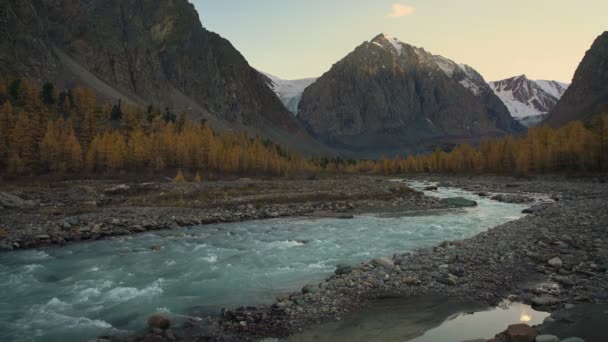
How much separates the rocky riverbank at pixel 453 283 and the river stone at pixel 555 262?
14mm

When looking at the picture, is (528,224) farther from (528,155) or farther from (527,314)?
(528,155)

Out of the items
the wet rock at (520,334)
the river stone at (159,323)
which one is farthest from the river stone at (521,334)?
the river stone at (159,323)

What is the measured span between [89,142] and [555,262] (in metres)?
96.3

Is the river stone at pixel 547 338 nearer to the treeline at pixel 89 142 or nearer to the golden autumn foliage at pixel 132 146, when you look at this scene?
the golden autumn foliage at pixel 132 146

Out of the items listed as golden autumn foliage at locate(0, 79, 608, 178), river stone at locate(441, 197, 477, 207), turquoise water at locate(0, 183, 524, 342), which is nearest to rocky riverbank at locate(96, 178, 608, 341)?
turquoise water at locate(0, 183, 524, 342)

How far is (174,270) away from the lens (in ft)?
61.6

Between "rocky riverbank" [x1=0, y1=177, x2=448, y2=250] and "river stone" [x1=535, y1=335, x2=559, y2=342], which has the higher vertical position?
"river stone" [x1=535, y1=335, x2=559, y2=342]

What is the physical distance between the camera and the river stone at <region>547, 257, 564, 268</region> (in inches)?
614

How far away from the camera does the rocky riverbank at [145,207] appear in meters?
27.2

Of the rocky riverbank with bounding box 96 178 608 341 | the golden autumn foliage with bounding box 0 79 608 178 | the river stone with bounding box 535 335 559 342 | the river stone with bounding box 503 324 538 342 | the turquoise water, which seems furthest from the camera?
the golden autumn foliage with bounding box 0 79 608 178

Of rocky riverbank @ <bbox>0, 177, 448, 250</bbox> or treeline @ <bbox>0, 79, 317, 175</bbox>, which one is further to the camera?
treeline @ <bbox>0, 79, 317, 175</bbox>

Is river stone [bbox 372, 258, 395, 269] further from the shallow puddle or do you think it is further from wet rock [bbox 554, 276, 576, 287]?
wet rock [bbox 554, 276, 576, 287]

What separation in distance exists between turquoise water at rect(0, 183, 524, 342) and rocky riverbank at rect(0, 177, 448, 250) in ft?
7.62

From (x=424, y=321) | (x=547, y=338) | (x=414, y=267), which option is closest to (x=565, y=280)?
(x=414, y=267)
